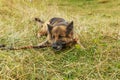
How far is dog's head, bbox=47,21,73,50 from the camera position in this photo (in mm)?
5855

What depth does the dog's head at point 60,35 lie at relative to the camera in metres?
5.86

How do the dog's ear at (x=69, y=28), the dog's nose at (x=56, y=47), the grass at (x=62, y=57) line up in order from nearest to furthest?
the grass at (x=62, y=57) < the dog's nose at (x=56, y=47) < the dog's ear at (x=69, y=28)

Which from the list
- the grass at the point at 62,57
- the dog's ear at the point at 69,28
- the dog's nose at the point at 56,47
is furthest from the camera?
the dog's ear at the point at 69,28

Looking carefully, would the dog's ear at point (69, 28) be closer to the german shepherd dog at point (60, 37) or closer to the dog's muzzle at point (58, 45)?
the german shepherd dog at point (60, 37)

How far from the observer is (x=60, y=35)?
A: 594 cm

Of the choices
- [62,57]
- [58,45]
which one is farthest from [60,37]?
[62,57]

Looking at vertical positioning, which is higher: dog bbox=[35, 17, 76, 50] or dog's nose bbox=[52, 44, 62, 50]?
dog bbox=[35, 17, 76, 50]

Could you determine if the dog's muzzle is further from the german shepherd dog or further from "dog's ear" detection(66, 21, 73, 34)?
"dog's ear" detection(66, 21, 73, 34)

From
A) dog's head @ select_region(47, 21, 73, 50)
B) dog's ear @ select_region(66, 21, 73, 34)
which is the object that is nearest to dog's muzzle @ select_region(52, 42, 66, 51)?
dog's head @ select_region(47, 21, 73, 50)

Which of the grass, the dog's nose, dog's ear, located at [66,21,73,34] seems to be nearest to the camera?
the grass

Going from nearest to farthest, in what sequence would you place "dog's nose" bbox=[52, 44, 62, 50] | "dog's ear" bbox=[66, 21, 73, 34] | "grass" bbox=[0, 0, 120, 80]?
"grass" bbox=[0, 0, 120, 80] → "dog's nose" bbox=[52, 44, 62, 50] → "dog's ear" bbox=[66, 21, 73, 34]

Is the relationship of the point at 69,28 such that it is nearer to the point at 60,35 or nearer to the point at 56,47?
the point at 60,35

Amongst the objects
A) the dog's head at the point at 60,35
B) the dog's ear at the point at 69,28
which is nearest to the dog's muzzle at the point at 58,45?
the dog's head at the point at 60,35

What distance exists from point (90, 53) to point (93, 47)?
0.22 m
